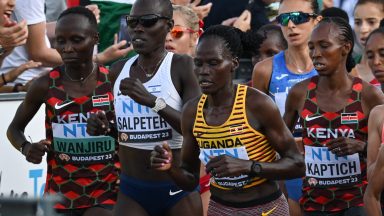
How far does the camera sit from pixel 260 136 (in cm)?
557

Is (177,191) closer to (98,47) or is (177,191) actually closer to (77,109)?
(77,109)

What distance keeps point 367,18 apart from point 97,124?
467 centimetres

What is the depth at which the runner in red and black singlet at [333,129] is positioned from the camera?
658 centimetres

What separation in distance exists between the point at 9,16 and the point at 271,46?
9.01ft

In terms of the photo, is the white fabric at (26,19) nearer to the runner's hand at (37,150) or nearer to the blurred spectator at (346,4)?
the runner's hand at (37,150)

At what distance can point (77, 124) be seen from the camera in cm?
678

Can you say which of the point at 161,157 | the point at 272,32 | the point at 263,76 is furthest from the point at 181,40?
the point at 161,157

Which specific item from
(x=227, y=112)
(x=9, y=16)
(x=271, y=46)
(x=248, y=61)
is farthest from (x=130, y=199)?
(x=248, y=61)

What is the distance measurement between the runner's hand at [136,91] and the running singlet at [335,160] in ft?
3.98

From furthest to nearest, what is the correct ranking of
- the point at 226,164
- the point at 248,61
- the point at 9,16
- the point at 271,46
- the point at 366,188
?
1. the point at 248,61
2. the point at 271,46
3. the point at 9,16
4. the point at 366,188
5. the point at 226,164

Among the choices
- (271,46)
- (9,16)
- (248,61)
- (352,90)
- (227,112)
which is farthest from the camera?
(248,61)

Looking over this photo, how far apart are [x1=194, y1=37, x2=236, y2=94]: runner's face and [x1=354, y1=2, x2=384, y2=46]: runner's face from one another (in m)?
4.60

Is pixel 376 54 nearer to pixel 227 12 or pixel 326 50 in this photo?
pixel 326 50

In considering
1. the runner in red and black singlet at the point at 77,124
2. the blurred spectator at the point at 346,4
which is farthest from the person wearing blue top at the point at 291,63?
the blurred spectator at the point at 346,4
